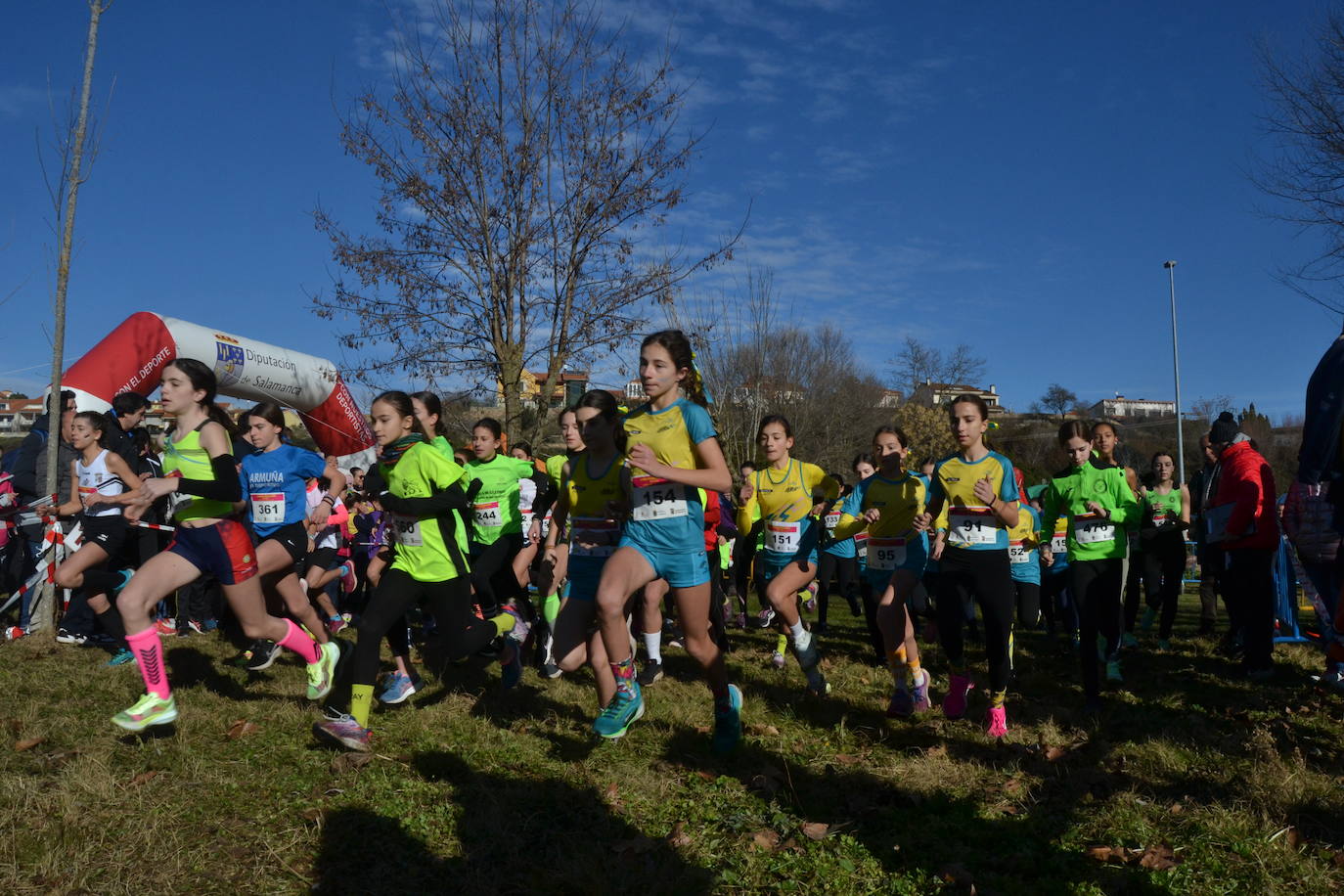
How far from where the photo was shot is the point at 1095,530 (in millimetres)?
6156

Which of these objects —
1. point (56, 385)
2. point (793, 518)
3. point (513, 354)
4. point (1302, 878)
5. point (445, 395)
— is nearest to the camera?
point (1302, 878)

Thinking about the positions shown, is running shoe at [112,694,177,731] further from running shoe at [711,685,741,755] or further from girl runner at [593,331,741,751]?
running shoe at [711,685,741,755]

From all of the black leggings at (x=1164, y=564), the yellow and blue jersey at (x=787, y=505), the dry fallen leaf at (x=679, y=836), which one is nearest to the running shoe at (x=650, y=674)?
the yellow and blue jersey at (x=787, y=505)

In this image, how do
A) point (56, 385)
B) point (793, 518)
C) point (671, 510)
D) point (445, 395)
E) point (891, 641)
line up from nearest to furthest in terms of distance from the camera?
point (671, 510), point (891, 641), point (793, 518), point (56, 385), point (445, 395)

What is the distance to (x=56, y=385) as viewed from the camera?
8.96 meters

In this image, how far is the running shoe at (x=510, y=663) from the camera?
6398 mm

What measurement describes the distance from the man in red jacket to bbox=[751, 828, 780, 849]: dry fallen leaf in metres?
5.02

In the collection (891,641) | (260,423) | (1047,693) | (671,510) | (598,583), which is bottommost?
(1047,693)

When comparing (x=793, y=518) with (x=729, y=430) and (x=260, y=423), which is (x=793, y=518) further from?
(x=729, y=430)

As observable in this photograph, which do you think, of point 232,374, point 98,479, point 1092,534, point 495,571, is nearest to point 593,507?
point 495,571

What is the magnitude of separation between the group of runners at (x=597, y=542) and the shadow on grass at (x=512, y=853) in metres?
0.63

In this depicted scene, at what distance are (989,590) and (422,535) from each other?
341cm

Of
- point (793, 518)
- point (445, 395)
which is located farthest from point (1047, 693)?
point (445, 395)

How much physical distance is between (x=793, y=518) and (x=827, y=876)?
3628 millimetres
